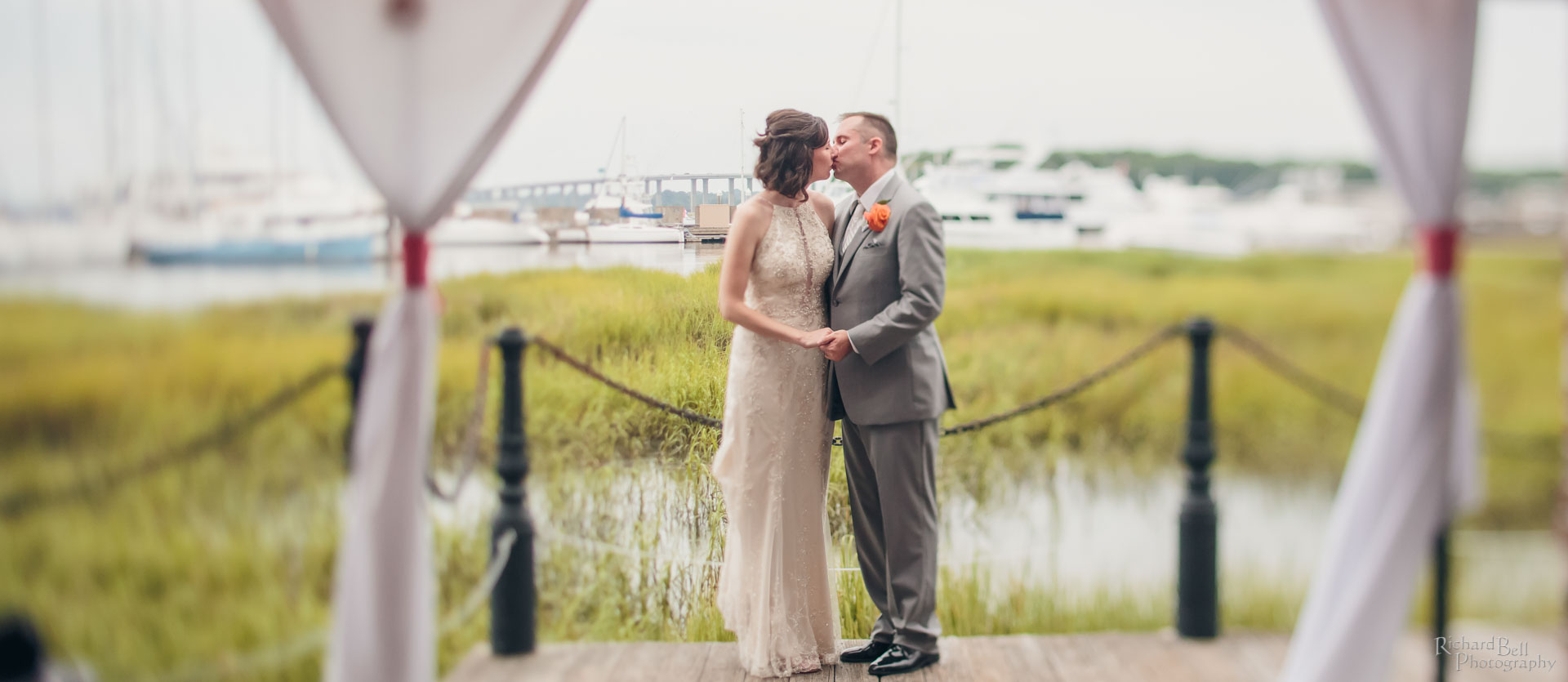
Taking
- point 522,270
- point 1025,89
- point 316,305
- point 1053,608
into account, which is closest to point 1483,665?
point 1053,608

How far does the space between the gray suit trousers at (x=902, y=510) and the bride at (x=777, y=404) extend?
127mm

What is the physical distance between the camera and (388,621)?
1924 mm

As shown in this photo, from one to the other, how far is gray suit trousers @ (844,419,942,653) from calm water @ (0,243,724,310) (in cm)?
80

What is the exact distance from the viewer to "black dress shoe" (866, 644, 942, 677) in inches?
95.1

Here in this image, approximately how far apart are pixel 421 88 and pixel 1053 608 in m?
2.45

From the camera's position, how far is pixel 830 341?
2.34 metres

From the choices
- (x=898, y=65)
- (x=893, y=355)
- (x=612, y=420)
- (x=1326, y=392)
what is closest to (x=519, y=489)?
(x=612, y=420)

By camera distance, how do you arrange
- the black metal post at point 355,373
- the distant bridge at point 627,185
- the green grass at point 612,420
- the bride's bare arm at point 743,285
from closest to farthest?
the green grass at point 612,420, the black metal post at point 355,373, the bride's bare arm at point 743,285, the distant bridge at point 627,185

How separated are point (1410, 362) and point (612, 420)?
2034mm

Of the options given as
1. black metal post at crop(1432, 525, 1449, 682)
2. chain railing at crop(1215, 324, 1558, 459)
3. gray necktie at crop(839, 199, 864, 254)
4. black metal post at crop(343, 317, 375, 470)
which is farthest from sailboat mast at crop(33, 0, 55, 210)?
black metal post at crop(1432, 525, 1449, 682)

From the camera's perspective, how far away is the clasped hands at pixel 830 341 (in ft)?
7.59

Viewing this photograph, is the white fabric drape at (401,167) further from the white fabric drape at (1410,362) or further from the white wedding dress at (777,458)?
the white fabric drape at (1410,362)

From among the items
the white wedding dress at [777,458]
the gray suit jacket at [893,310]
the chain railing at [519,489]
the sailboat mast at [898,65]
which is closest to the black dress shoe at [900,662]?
the white wedding dress at [777,458]

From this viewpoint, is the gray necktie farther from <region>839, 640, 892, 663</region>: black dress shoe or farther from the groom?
<region>839, 640, 892, 663</region>: black dress shoe
